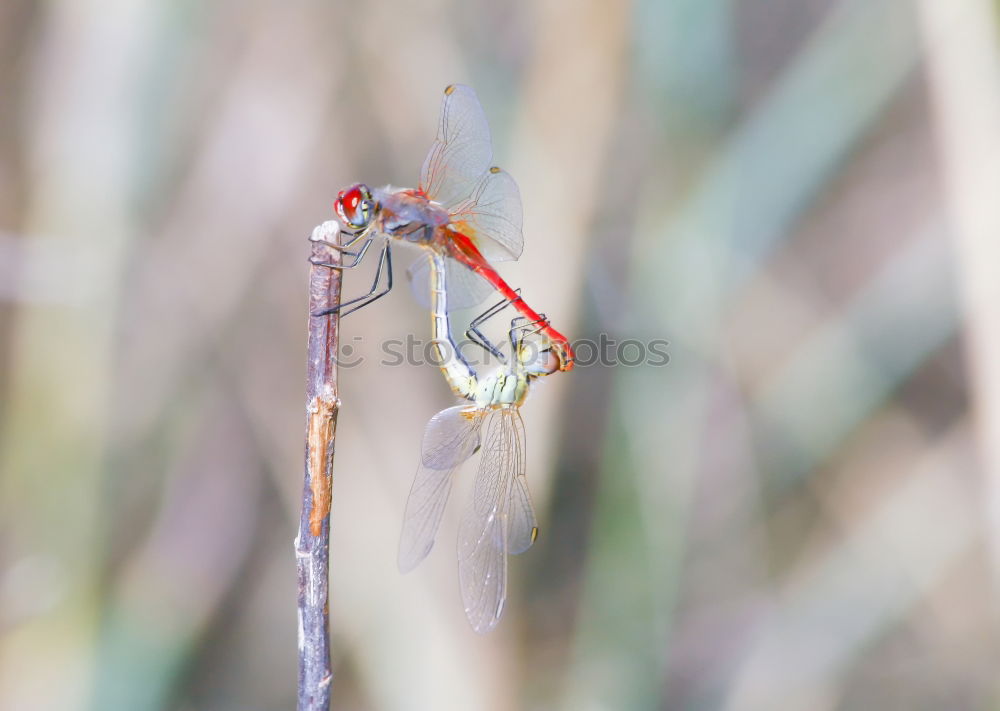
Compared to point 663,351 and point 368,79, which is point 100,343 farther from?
point 663,351

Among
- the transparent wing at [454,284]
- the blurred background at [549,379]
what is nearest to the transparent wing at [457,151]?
the transparent wing at [454,284]

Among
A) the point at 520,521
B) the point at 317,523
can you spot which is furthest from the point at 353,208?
the point at 520,521

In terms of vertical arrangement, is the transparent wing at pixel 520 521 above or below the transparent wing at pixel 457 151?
below

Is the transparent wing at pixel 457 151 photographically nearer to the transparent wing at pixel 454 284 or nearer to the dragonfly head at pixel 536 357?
the transparent wing at pixel 454 284

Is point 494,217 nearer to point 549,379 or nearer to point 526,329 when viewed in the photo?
point 526,329

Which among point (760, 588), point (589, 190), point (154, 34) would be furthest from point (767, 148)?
point (154, 34)

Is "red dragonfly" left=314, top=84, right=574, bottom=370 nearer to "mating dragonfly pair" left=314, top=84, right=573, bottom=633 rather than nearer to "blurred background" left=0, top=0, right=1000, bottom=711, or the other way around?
"mating dragonfly pair" left=314, top=84, right=573, bottom=633

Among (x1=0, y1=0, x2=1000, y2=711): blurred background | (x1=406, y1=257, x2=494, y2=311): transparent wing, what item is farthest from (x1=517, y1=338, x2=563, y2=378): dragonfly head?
(x1=0, y1=0, x2=1000, y2=711): blurred background
